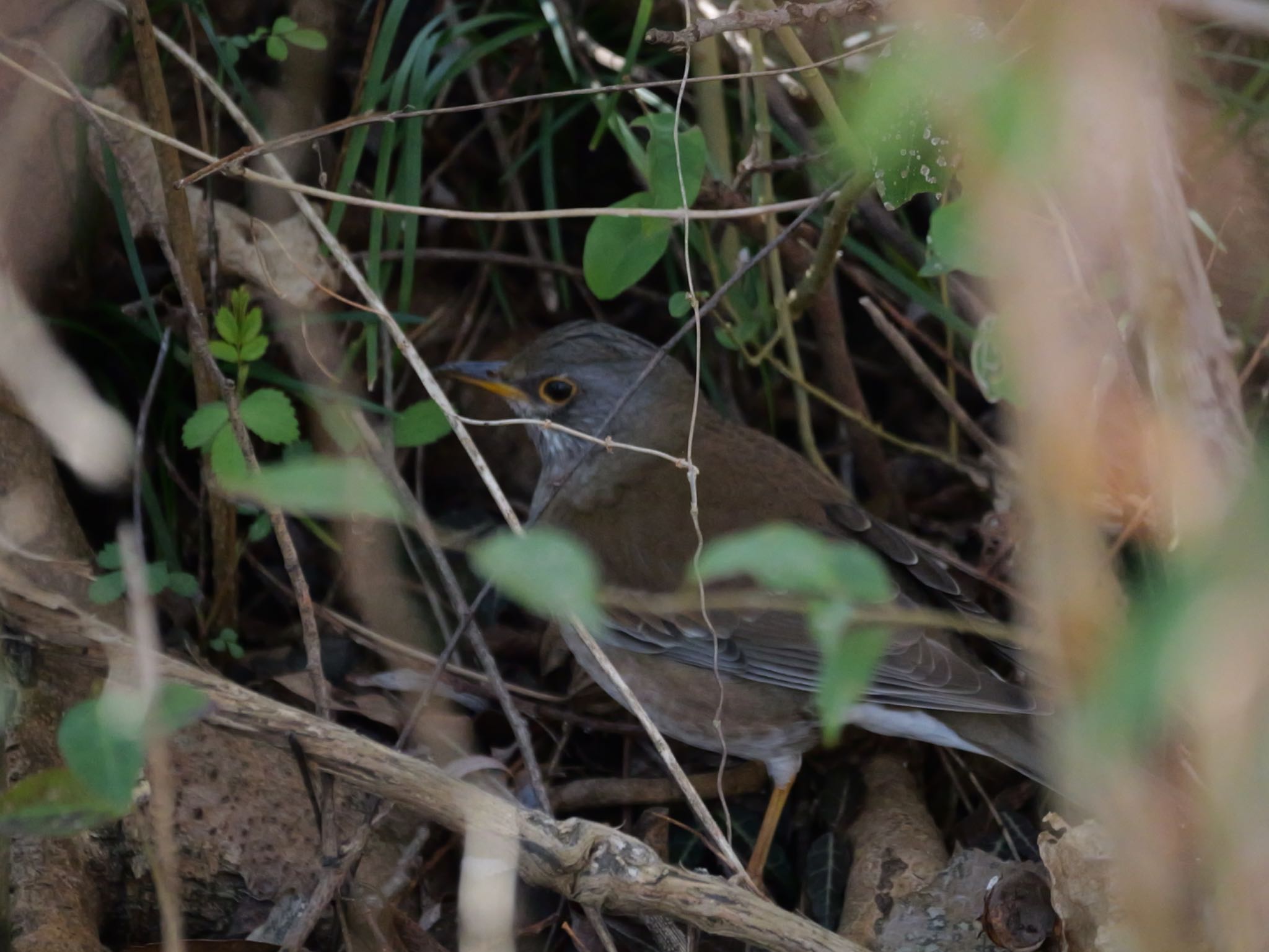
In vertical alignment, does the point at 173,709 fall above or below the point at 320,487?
below

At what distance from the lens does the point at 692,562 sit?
12.2 ft

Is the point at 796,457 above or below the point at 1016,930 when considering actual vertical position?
above

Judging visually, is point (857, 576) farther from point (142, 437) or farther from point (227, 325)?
point (142, 437)

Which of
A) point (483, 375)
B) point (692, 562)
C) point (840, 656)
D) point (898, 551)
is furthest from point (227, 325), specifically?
point (840, 656)

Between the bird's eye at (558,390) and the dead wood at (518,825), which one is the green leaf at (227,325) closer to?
the dead wood at (518,825)

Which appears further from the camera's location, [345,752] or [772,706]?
[772,706]

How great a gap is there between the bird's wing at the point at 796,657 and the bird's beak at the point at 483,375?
3.06ft

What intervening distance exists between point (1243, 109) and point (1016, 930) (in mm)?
2787

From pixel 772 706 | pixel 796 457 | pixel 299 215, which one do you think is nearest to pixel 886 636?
pixel 772 706

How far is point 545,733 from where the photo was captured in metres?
4.23

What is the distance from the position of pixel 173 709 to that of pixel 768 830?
2.44m

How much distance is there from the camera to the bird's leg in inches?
155

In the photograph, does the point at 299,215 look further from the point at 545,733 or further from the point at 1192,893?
the point at 1192,893

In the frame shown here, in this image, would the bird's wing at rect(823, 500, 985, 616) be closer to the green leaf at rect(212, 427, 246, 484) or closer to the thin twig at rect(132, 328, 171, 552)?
the green leaf at rect(212, 427, 246, 484)
